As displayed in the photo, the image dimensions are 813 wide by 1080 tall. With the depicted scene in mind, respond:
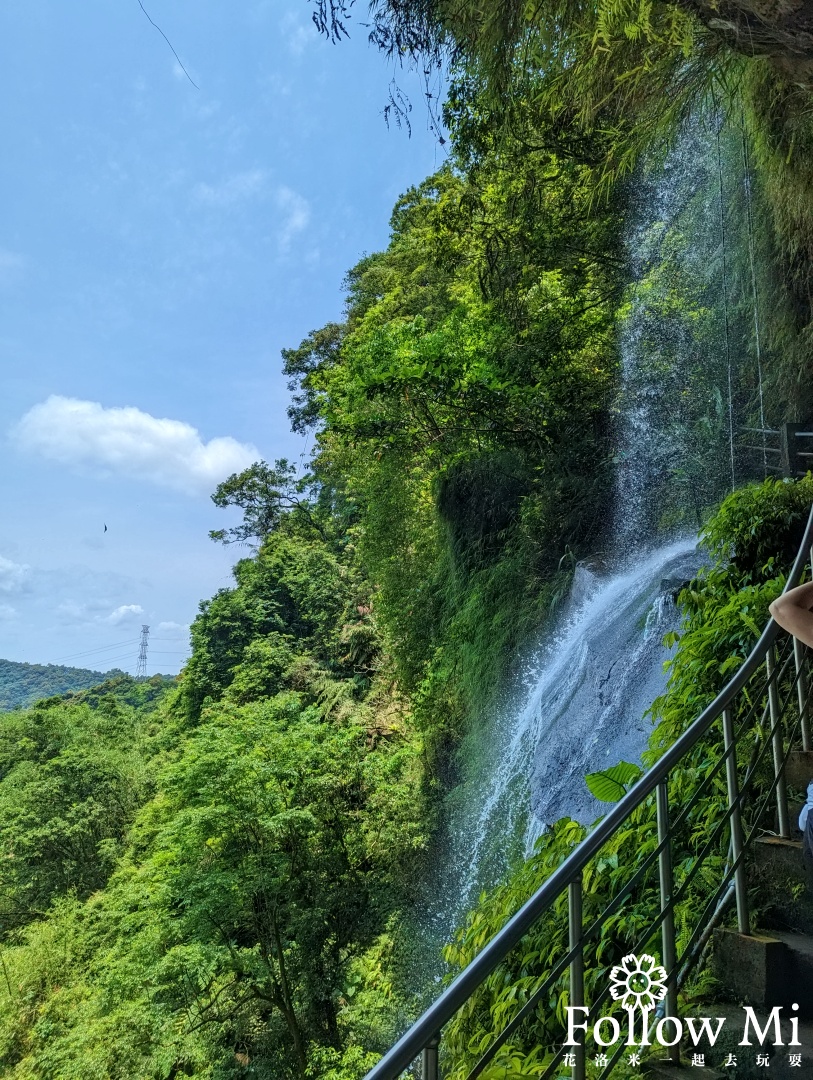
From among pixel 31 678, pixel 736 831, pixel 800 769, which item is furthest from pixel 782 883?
pixel 31 678

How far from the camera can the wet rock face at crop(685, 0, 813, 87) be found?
8.87ft

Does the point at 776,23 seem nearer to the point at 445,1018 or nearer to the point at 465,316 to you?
the point at 445,1018

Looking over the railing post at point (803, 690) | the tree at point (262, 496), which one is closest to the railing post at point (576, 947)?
the railing post at point (803, 690)

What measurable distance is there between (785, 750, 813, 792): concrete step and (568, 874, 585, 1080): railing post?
1333 millimetres

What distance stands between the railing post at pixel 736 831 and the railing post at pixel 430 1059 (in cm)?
120

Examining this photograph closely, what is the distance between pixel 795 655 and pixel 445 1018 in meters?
1.82

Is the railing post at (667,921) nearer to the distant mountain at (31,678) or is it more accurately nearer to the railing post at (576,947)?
the railing post at (576,947)

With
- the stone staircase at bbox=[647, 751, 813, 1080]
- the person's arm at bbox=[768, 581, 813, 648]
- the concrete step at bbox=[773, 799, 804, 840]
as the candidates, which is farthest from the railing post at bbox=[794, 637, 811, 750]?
the person's arm at bbox=[768, 581, 813, 648]

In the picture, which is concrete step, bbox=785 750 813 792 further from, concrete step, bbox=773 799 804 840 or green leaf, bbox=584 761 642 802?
green leaf, bbox=584 761 642 802

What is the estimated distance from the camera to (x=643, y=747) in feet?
19.6

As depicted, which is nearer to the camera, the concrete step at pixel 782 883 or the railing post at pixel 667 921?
the railing post at pixel 667 921

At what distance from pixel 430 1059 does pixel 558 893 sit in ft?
1.53

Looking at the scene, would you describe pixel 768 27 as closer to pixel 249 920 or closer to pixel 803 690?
pixel 803 690

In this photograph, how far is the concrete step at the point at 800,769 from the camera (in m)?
2.53
